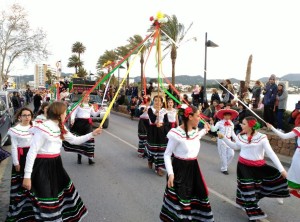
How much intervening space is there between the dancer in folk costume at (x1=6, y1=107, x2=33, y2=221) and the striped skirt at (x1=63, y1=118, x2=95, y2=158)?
331cm

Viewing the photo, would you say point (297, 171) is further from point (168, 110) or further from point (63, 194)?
point (63, 194)

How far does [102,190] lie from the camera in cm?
649

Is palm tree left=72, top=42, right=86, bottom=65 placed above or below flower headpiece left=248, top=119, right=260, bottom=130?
above

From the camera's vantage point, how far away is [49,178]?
13.3 ft

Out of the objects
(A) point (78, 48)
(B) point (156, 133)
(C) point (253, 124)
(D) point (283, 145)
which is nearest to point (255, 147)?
(C) point (253, 124)

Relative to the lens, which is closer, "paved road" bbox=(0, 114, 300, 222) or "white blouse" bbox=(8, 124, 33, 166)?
"white blouse" bbox=(8, 124, 33, 166)

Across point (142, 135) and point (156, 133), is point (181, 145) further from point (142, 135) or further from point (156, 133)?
point (142, 135)

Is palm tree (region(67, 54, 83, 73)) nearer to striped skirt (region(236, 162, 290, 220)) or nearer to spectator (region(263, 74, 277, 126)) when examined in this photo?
spectator (region(263, 74, 277, 126))

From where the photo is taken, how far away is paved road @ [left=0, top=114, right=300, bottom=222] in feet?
17.3

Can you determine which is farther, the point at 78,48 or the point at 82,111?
the point at 78,48

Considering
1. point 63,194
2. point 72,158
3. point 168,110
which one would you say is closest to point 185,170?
point 63,194

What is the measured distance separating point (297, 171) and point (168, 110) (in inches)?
137

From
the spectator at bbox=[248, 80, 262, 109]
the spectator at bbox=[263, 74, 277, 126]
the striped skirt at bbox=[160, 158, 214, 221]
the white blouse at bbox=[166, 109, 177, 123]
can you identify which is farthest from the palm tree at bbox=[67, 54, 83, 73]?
the striped skirt at bbox=[160, 158, 214, 221]

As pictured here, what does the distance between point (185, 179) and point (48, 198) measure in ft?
5.54
